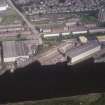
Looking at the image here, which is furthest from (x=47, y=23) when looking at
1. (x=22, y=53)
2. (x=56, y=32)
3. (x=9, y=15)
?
(x=22, y=53)

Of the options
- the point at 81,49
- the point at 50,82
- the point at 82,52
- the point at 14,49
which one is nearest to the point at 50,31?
the point at 14,49

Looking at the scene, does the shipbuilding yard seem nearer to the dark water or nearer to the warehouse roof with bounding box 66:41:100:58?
the warehouse roof with bounding box 66:41:100:58

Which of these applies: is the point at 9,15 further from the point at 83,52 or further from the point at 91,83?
the point at 91,83

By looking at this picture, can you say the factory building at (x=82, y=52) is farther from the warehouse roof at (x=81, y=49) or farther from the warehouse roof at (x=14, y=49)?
the warehouse roof at (x=14, y=49)

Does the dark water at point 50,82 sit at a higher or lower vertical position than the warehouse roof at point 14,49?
lower

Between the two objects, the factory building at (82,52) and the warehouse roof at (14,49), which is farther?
the warehouse roof at (14,49)

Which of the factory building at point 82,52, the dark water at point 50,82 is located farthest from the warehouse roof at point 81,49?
the dark water at point 50,82
